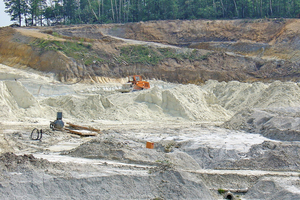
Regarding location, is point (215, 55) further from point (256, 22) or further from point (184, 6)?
point (184, 6)

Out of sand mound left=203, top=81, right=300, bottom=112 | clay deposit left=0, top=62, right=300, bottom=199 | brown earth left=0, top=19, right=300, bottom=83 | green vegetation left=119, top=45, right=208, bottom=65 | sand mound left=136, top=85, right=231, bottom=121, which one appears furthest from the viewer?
green vegetation left=119, top=45, right=208, bottom=65

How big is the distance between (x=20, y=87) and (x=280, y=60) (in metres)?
28.4

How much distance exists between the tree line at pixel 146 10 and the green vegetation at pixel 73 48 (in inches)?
702

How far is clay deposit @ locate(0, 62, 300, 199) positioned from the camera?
18.3 ft

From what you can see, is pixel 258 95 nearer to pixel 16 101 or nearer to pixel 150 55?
pixel 16 101

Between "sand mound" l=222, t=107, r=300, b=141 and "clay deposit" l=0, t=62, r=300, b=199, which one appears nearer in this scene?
"clay deposit" l=0, t=62, r=300, b=199

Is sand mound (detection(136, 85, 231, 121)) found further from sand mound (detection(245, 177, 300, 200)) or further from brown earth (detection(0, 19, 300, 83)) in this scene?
brown earth (detection(0, 19, 300, 83))

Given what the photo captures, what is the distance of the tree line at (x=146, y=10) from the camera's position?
47.9 m

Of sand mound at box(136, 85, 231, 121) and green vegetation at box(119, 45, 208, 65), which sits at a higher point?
green vegetation at box(119, 45, 208, 65)

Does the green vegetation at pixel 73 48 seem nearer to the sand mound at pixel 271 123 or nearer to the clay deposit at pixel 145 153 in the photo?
the clay deposit at pixel 145 153

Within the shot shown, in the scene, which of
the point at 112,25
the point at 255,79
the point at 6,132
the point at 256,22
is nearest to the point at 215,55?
the point at 255,79

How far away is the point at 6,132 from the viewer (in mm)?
11055

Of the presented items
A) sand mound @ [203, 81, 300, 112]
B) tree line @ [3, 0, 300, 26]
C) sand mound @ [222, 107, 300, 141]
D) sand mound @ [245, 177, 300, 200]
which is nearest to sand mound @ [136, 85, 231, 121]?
sand mound @ [203, 81, 300, 112]

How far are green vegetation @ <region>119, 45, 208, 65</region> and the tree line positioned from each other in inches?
→ 473
